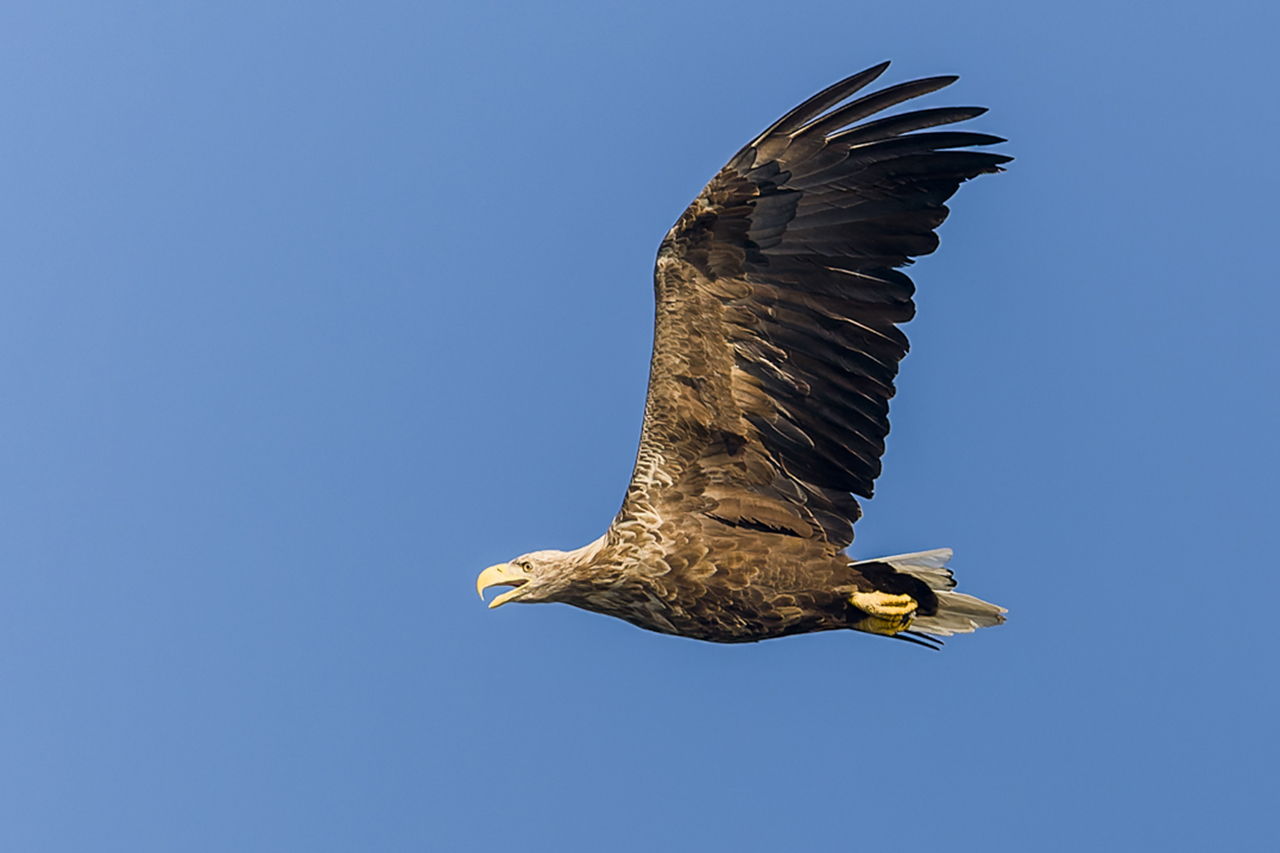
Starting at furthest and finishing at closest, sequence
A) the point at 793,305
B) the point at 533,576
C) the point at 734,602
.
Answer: the point at 533,576, the point at 734,602, the point at 793,305

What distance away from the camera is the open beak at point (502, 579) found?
37.9 feet

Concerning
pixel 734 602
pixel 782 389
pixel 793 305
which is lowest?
pixel 734 602

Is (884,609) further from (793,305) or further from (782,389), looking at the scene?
(793,305)

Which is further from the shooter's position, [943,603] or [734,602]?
[943,603]

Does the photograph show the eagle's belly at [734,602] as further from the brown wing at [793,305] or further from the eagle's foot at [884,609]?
the brown wing at [793,305]

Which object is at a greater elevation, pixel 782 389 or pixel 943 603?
pixel 782 389

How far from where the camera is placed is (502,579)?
38.2ft

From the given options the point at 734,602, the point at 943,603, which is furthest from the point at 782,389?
the point at 943,603

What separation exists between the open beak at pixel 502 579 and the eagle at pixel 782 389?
12 mm

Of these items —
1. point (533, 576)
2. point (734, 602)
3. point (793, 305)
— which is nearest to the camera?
point (793, 305)

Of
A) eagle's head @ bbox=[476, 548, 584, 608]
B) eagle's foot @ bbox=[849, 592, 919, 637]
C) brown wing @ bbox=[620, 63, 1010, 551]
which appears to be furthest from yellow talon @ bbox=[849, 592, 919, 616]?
eagle's head @ bbox=[476, 548, 584, 608]

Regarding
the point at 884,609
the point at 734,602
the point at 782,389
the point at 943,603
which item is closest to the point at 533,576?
the point at 734,602

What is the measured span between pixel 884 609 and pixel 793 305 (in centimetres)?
172

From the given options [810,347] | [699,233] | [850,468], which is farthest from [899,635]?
[699,233]
